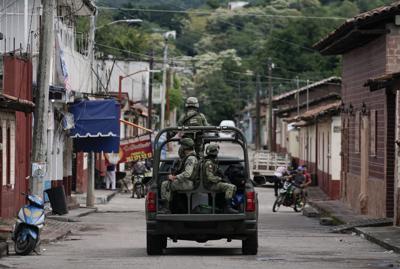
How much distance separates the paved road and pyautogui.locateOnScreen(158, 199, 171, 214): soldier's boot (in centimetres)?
79

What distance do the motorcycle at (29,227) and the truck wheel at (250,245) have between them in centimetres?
366

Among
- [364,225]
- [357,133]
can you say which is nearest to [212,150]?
[364,225]

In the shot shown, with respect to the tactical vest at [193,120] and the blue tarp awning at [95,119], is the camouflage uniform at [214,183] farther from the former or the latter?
the blue tarp awning at [95,119]

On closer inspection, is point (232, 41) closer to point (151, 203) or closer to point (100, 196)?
point (100, 196)

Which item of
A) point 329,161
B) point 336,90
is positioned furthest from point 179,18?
point 329,161

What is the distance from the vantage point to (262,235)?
2783cm

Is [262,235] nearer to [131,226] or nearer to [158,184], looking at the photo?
[131,226]

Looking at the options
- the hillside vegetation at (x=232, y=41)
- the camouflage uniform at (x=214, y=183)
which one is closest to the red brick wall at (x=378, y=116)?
the camouflage uniform at (x=214, y=183)

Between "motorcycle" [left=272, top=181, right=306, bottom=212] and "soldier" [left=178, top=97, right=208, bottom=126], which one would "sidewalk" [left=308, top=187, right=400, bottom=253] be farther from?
"soldier" [left=178, top=97, right=208, bottom=126]

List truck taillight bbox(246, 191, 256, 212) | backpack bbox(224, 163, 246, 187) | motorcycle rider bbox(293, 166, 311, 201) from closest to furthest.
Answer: truck taillight bbox(246, 191, 256, 212) → backpack bbox(224, 163, 246, 187) → motorcycle rider bbox(293, 166, 311, 201)

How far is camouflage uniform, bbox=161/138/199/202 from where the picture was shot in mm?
19344

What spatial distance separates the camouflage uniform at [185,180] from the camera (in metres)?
19.3

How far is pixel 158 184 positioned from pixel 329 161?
30.1m

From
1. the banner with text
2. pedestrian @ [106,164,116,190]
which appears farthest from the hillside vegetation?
the banner with text
